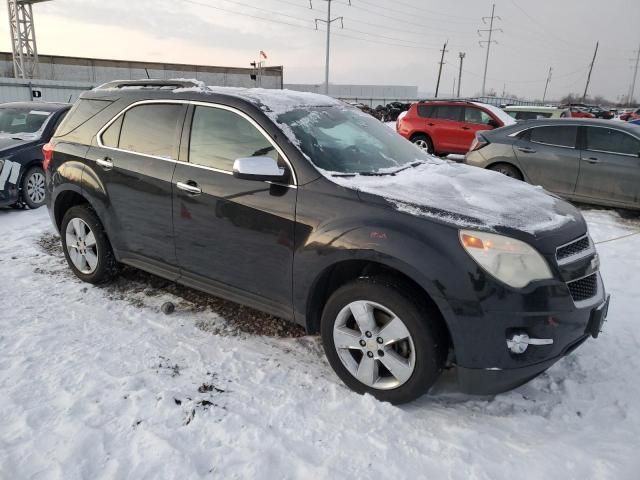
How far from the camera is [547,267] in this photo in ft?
8.17

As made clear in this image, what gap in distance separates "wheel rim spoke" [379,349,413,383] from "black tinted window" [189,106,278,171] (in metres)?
1.42

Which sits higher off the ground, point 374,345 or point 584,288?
point 584,288

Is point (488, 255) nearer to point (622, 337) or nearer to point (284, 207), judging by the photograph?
point (284, 207)

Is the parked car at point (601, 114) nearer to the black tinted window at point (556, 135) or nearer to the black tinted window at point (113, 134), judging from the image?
the black tinted window at point (556, 135)

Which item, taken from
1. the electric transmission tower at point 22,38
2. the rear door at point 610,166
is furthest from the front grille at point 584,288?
the electric transmission tower at point 22,38

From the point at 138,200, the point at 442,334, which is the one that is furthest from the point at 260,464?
the point at 138,200

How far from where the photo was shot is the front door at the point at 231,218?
3066 mm

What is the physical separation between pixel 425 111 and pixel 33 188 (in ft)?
31.8

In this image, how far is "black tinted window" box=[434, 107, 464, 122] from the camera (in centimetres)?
1264

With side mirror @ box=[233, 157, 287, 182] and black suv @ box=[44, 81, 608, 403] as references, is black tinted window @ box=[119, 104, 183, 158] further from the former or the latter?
side mirror @ box=[233, 157, 287, 182]

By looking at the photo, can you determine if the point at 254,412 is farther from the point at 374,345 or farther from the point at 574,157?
the point at 574,157

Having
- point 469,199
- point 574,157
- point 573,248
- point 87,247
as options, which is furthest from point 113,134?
point 574,157

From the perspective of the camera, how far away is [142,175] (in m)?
3.73

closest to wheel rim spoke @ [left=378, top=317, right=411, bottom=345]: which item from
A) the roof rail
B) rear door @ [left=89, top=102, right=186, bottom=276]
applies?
rear door @ [left=89, top=102, right=186, bottom=276]
